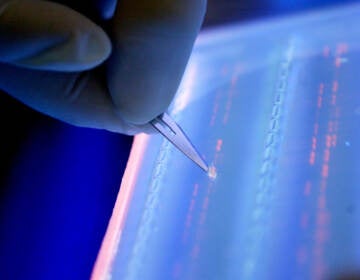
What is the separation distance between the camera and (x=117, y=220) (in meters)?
0.63

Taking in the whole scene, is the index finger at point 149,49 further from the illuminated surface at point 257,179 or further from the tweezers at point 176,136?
the illuminated surface at point 257,179

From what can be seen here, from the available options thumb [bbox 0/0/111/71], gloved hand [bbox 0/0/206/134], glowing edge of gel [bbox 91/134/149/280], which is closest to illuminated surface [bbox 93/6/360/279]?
glowing edge of gel [bbox 91/134/149/280]

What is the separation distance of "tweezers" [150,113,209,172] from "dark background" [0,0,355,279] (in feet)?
0.43

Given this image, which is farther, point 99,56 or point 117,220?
point 117,220

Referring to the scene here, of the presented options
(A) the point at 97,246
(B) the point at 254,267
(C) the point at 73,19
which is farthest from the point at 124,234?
(C) the point at 73,19

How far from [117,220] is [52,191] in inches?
3.9

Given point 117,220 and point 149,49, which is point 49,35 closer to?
point 149,49

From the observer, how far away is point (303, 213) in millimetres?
551

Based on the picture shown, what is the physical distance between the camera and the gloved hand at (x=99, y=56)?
0.36 m

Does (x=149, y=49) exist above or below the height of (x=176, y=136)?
above

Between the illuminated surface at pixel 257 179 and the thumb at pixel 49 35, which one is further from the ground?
the thumb at pixel 49 35

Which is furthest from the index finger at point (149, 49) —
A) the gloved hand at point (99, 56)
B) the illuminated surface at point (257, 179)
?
the illuminated surface at point (257, 179)

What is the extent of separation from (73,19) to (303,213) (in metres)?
0.34

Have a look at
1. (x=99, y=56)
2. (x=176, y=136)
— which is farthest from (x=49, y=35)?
(x=176, y=136)
